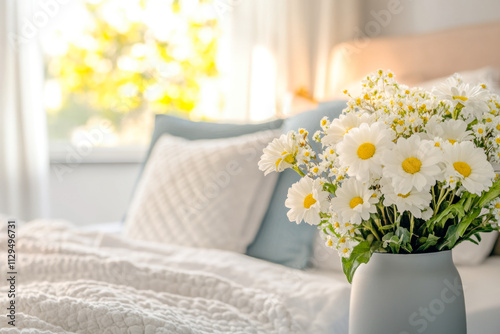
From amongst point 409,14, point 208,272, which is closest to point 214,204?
point 208,272

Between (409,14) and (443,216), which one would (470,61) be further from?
(443,216)

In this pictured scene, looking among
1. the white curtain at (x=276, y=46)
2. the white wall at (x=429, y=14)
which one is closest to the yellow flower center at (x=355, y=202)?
the white wall at (x=429, y=14)

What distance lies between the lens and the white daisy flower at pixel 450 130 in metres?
0.83

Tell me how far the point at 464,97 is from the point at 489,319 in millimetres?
532

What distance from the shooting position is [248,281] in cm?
137

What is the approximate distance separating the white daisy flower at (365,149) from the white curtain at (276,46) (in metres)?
2.60

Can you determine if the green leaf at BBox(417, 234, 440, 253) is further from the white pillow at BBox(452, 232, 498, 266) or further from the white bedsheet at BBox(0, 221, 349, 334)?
the white pillow at BBox(452, 232, 498, 266)

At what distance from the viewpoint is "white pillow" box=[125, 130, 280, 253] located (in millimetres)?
1691

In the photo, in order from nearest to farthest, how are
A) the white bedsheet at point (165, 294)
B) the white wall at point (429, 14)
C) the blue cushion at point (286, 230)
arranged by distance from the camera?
the white bedsheet at point (165, 294) → the blue cushion at point (286, 230) → the white wall at point (429, 14)

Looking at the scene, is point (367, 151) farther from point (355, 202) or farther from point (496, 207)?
point (496, 207)

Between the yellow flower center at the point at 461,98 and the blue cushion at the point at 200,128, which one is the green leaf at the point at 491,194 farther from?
the blue cushion at the point at 200,128

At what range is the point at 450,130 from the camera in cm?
83

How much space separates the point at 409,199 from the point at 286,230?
0.87 m

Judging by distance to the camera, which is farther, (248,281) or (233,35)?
(233,35)
